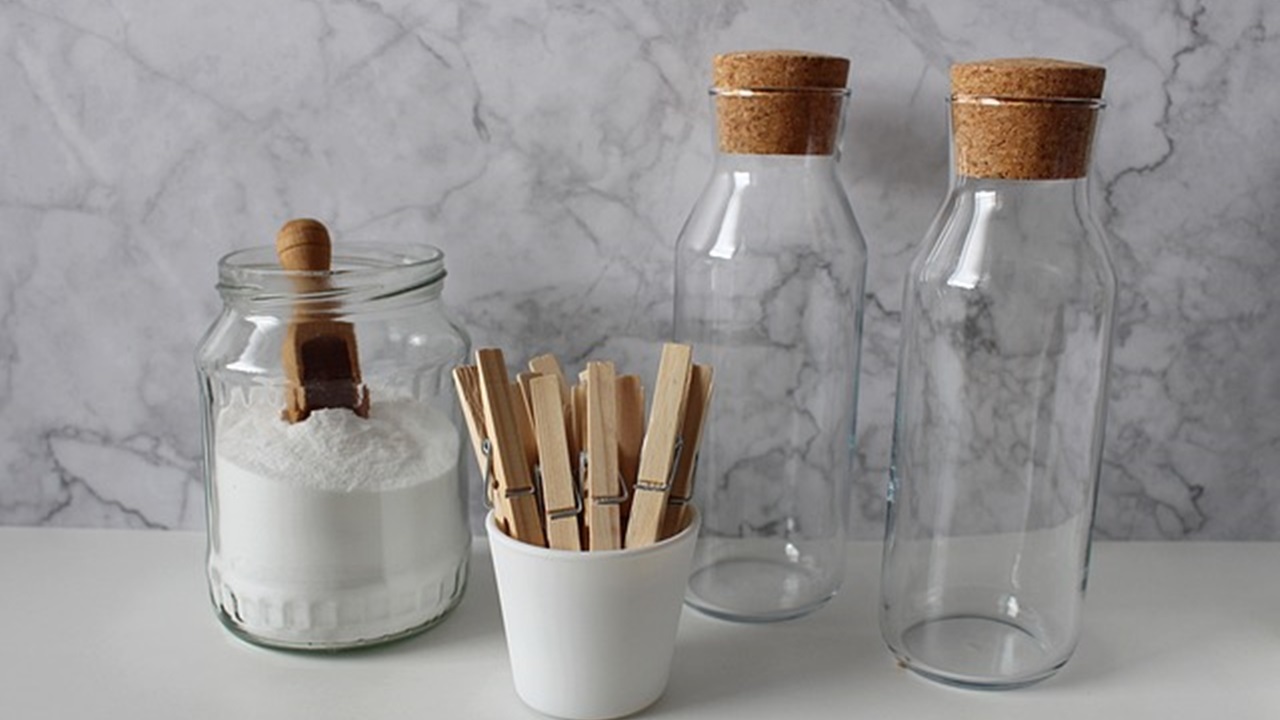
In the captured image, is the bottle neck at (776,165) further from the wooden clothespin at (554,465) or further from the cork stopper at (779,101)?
the wooden clothespin at (554,465)

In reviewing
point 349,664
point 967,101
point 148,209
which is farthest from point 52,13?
point 967,101

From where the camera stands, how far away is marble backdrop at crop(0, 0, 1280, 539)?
0.83m

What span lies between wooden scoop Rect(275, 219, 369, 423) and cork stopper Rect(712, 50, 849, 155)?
264 mm

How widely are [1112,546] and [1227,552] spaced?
8 centimetres

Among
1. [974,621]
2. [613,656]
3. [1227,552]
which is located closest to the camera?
[613,656]

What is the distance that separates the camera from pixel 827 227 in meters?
0.80

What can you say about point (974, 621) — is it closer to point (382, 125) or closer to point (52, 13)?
point (382, 125)

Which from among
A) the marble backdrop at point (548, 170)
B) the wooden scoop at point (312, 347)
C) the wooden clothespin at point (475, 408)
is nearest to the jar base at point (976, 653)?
the marble backdrop at point (548, 170)

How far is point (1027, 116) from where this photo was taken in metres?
0.65

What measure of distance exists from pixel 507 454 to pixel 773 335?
246mm

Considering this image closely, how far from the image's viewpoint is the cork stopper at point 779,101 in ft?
2.40

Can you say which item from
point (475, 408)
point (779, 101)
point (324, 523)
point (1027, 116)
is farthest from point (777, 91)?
point (324, 523)

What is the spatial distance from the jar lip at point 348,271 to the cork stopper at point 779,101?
208mm

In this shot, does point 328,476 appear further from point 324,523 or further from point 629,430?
point 629,430
